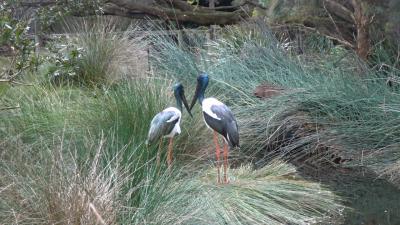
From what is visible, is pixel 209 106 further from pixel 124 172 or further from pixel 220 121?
pixel 124 172

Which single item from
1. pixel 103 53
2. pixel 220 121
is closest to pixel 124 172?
pixel 220 121

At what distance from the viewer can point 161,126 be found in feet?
18.7

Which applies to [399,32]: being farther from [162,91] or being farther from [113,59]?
[113,59]

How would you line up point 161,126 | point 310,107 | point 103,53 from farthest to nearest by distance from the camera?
point 103,53 < point 310,107 < point 161,126

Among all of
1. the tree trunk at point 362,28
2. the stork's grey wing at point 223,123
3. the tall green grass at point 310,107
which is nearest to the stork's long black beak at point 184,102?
the stork's grey wing at point 223,123

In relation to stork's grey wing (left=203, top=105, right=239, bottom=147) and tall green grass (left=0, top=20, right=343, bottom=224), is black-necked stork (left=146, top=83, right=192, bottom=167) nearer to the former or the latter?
tall green grass (left=0, top=20, right=343, bottom=224)

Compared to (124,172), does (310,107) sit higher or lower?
lower

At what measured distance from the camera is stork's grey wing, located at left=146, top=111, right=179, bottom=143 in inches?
225

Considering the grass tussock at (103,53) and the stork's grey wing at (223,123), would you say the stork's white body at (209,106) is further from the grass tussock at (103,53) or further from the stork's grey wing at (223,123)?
the grass tussock at (103,53)

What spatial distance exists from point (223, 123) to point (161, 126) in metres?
0.52

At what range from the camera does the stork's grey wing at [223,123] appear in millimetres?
5848

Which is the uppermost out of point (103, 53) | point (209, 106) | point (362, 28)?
point (209, 106)

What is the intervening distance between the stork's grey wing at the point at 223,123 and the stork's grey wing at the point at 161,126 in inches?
11.7

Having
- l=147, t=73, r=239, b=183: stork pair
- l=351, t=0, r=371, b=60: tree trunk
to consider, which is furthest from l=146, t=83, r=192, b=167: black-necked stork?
l=351, t=0, r=371, b=60: tree trunk
